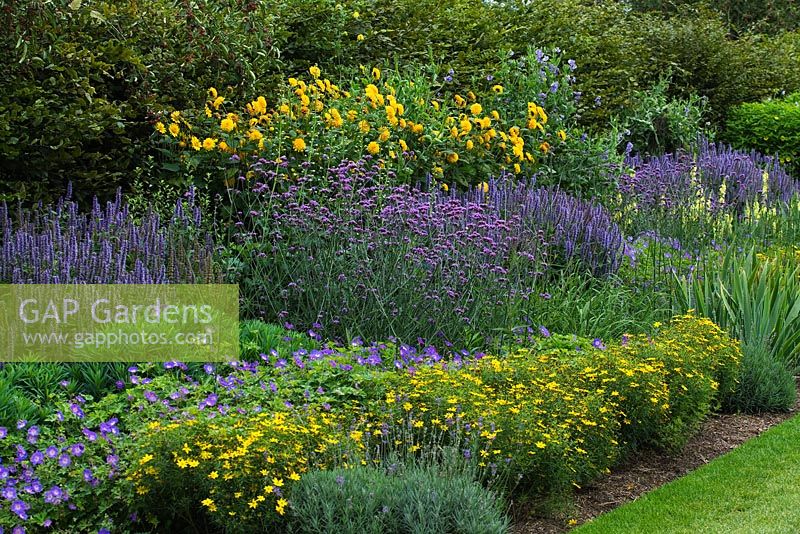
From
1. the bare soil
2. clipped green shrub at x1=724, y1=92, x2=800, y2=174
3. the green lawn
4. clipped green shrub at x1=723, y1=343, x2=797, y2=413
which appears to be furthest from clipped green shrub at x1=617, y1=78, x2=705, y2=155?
the green lawn

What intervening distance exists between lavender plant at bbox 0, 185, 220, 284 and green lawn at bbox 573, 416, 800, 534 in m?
2.63

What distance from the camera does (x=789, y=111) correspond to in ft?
45.5

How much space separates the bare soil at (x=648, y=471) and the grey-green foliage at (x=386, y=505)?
0.59 meters

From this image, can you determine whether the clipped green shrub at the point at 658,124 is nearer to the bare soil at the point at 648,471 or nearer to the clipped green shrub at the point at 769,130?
the clipped green shrub at the point at 769,130

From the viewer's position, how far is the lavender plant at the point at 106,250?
5.36 metres

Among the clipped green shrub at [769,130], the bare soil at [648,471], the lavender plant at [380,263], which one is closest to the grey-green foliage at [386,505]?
the bare soil at [648,471]

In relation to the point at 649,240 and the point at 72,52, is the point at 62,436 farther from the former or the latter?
the point at 649,240

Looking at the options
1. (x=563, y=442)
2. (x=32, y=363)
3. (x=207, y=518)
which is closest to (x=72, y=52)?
(x=32, y=363)

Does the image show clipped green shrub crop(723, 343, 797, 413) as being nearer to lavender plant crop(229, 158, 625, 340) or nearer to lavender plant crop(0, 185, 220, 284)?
lavender plant crop(229, 158, 625, 340)

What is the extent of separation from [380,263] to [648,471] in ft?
6.52

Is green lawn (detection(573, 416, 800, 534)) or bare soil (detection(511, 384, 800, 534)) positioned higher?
green lawn (detection(573, 416, 800, 534))

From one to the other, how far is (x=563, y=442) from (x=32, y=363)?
2434 millimetres

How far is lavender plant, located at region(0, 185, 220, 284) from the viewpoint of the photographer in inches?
211

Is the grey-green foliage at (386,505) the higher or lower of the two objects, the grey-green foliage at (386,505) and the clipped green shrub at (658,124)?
the lower
